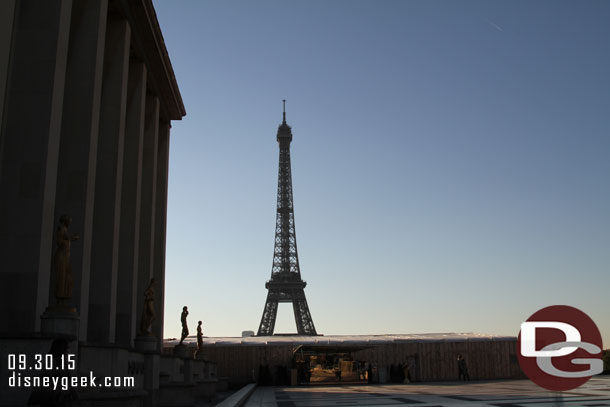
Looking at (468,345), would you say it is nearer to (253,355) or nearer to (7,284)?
(253,355)

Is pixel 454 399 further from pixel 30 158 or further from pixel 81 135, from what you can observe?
pixel 30 158

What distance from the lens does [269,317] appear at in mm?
88938

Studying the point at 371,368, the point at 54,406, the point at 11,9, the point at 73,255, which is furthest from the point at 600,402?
the point at 371,368

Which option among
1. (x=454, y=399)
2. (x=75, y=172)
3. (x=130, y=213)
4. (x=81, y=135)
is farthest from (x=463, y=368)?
(x=81, y=135)

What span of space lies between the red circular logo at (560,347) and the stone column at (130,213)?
20.1 m

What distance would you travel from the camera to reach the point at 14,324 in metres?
14.5

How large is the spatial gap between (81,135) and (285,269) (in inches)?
3123

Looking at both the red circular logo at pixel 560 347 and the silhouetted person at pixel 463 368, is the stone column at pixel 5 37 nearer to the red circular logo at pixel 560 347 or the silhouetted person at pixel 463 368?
the red circular logo at pixel 560 347

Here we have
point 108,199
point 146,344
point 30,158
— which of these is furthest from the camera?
point 108,199

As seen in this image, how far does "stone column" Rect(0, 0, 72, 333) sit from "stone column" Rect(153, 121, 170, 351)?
16.2 metres

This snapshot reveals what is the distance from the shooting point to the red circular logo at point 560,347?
5.28 meters

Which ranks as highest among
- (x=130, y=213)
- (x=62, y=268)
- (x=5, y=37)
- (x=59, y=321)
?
(x=5, y=37)

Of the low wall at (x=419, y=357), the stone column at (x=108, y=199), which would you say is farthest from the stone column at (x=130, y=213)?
the low wall at (x=419, y=357)

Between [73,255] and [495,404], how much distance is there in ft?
44.7
